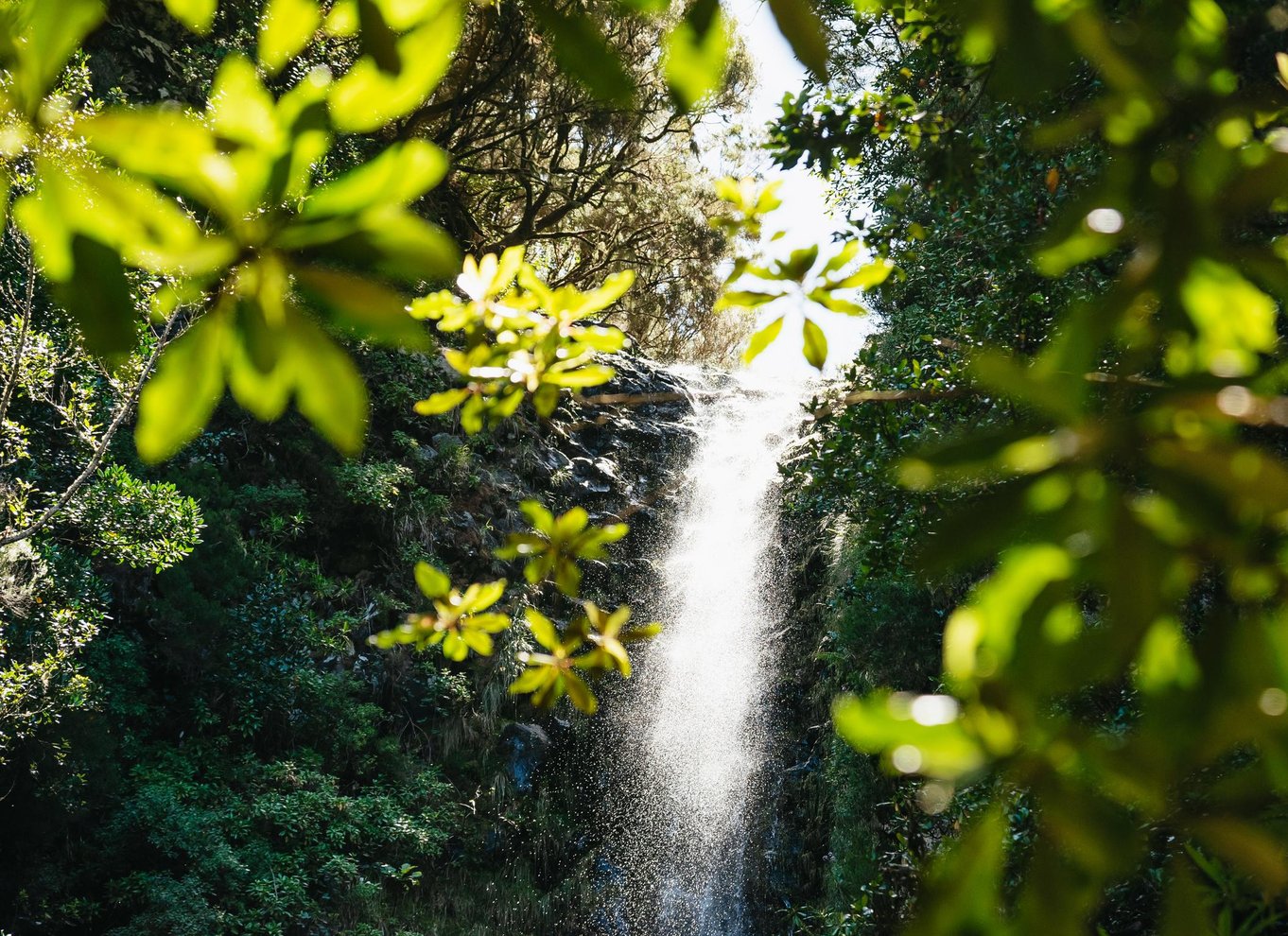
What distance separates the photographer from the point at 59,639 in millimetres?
4336

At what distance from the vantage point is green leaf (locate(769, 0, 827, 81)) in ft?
1.47

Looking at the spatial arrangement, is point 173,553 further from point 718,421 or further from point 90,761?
point 718,421

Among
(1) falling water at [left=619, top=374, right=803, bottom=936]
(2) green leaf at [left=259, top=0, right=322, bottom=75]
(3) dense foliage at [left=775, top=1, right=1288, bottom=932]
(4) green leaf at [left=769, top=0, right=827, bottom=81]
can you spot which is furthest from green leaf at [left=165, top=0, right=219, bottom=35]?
(1) falling water at [left=619, top=374, right=803, bottom=936]

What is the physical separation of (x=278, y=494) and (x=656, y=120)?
764cm

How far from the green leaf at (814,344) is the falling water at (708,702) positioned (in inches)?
230

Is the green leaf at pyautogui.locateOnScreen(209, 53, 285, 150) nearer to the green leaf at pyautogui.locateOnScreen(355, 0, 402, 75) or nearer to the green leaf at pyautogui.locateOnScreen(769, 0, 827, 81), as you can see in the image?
the green leaf at pyautogui.locateOnScreen(355, 0, 402, 75)

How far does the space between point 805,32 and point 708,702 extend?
8477 mm

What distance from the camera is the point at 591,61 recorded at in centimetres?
40

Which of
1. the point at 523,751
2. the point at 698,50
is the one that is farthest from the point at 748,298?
the point at 523,751

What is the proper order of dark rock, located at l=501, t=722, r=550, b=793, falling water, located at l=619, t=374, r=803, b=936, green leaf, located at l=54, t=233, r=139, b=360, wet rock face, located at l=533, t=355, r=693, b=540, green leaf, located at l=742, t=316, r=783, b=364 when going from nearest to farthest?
green leaf, located at l=54, t=233, r=139, b=360 → green leaf, located at l=742, t=316, r=783, b=364 → falling water, located at l=619, t=374, r=803, b=936 → dark rock, located at l=501, t=722, r=550, b=793 → wet rock face, located at l=533, t=355, r=693, b=540

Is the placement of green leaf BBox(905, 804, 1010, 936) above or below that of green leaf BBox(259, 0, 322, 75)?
below

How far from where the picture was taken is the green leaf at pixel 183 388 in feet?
1.15

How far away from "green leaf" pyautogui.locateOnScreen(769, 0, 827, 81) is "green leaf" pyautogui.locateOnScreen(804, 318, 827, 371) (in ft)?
1.04

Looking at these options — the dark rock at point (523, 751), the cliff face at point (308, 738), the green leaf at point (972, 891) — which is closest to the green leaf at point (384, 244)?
the green leaf at point (972, 891)
